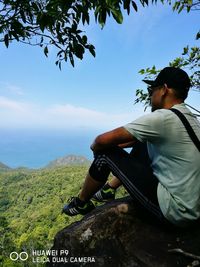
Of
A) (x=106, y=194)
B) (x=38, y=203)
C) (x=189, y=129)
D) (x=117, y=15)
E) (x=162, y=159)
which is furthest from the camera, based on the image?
(x=38, y=203)

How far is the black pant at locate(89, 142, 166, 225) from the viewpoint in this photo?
302cm

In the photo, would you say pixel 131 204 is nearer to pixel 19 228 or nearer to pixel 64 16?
pixel 64 16

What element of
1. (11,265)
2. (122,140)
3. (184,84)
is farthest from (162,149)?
(11,265)

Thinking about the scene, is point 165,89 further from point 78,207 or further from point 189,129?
point 78,207

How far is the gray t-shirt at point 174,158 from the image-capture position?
8.88 feet

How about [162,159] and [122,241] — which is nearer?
[162,159]

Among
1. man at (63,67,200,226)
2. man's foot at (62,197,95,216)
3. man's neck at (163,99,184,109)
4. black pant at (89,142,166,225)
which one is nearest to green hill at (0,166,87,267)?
man's foot at (62,197,95,216)

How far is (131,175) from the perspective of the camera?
3066 millimetres

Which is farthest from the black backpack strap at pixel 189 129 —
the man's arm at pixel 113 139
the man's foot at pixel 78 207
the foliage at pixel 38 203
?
the foliage at pixel 38 203

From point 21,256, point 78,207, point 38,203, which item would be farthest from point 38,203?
point 78,207

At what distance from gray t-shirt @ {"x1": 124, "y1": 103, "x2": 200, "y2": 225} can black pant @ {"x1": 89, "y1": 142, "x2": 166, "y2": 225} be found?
0.15 meters

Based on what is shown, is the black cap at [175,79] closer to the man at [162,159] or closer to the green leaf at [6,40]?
the man at [162,159]

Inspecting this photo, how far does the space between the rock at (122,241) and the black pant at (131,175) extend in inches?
10.1

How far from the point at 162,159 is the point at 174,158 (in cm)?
13
